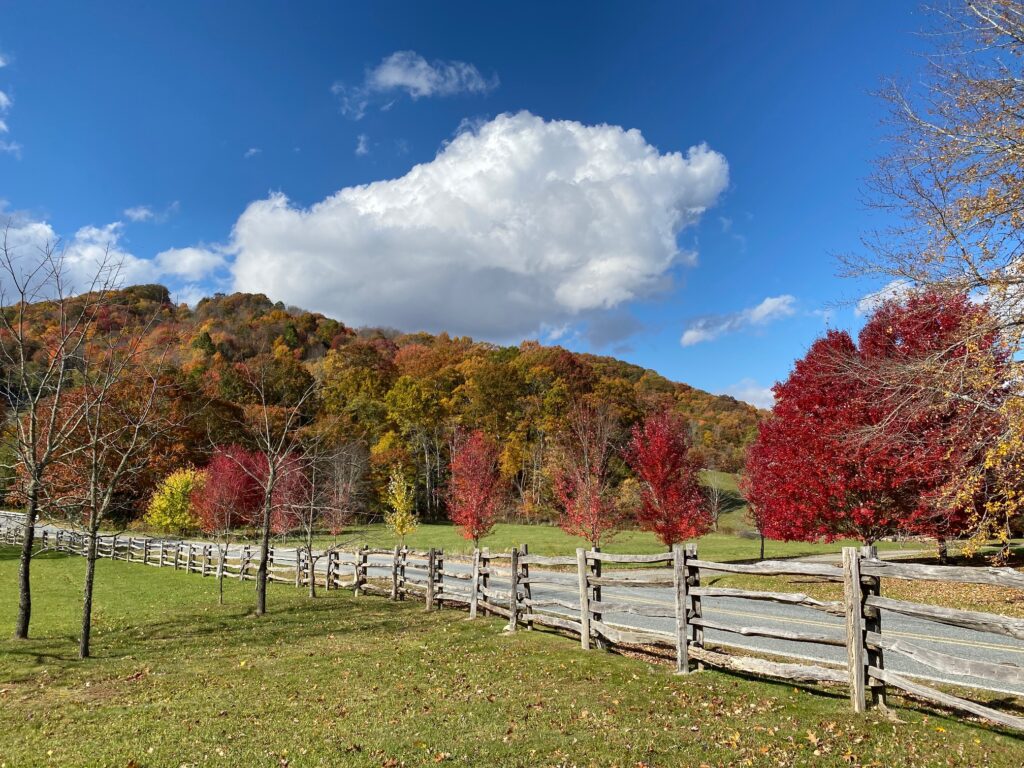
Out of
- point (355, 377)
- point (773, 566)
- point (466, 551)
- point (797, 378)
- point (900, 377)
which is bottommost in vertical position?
point (466, 551)

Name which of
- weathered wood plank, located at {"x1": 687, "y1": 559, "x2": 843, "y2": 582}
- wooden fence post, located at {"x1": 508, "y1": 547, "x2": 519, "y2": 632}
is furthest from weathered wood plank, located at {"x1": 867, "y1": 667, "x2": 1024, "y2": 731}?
wooden fence post, located at {"x1": 508, "y1": 547, "x2": 519, "y2": 632}

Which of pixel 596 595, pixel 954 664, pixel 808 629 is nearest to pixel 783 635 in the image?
pixel 954 664

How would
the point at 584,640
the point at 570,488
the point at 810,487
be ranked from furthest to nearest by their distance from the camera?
the point at 570,488, the point at 810,487, the point at 584,640

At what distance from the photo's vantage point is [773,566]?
7898 millimetres

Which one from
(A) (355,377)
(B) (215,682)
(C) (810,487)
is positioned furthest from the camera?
(A) (355,377)

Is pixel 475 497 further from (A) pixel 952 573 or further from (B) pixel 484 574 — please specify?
(A) pixel 952 573

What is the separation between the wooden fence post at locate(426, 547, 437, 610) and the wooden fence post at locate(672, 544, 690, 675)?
7.89 m

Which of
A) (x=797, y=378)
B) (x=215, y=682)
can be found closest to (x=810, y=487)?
(x=797, y=378)

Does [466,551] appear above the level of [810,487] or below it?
A: below

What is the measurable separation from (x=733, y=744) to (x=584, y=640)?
4873 mm

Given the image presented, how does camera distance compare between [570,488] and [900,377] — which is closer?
[900,377]

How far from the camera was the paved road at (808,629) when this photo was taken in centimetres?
987

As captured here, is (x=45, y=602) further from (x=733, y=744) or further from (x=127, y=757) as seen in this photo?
(x=733, y=744)

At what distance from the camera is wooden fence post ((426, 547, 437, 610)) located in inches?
608
